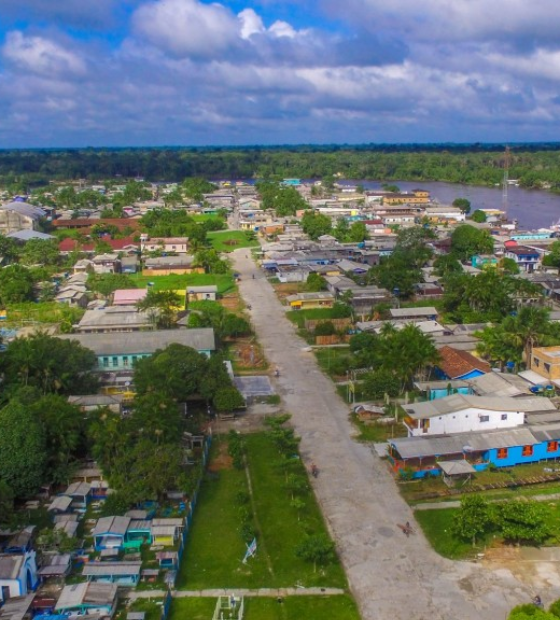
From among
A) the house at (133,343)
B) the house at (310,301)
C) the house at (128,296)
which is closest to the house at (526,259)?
the house at (310,301)

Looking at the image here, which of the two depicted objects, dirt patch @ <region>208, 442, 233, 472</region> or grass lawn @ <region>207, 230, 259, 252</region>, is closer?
dirt patch @ <region>208, 442, 233, 472</region>

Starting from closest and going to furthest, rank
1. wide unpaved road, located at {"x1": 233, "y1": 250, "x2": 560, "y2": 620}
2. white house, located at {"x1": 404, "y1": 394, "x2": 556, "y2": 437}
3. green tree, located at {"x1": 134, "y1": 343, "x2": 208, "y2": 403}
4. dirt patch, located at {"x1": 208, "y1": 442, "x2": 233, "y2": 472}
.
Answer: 1. wide unpaved road, located at {"x1": 233, "y1": 250, "x2": 560, "y2": 620}
2. dirt patch, located at {"x1": 208, "y1": 442, "x2": 233, "y2": 472}
3. white house, located at {"x1": 404, "y1": 394, "x2": 556, "y2": 437}
4. green tree, located at {"x1": 134, "y1": 343, "x2": 208, "y2": 403}

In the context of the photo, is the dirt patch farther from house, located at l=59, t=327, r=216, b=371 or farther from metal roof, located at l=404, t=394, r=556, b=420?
house, located at l=59, t=327, r=216, b=371

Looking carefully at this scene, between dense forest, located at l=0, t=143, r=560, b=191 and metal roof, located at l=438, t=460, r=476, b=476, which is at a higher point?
dense forest, located at l=0, t=143, r=560, b=191

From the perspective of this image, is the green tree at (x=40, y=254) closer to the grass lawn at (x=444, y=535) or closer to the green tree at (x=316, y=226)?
the green tree at (x=316, y=226)

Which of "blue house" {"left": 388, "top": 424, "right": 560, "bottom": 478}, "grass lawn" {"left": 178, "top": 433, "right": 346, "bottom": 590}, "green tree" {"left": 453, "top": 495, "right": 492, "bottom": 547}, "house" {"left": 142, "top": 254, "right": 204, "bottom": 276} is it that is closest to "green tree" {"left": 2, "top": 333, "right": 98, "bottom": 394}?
"grass lawn" {"left": 178, "top": 433, "right": 346, "bottom": 590}

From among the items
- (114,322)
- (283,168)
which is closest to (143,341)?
(114,322)

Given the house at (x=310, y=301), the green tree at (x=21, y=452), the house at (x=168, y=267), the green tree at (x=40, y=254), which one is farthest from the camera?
the green tree at (x=40, y=254)

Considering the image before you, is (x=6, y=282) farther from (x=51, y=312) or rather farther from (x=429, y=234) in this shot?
(x=429, y=234)
